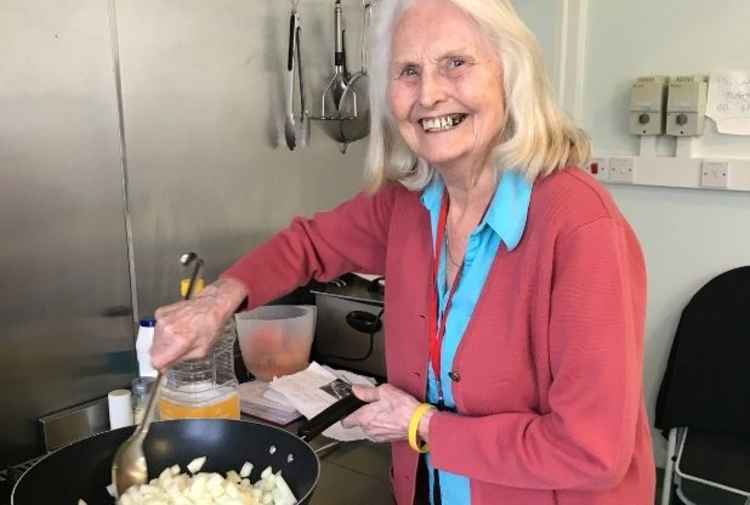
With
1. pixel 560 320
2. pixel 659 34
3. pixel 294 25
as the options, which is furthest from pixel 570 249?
pixel 659 34

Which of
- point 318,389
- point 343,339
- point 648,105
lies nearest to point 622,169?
point 648,105

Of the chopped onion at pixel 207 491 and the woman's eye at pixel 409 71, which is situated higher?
the woman's eye at pixel 409 71

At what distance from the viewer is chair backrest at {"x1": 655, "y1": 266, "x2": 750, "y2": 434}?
2.13m

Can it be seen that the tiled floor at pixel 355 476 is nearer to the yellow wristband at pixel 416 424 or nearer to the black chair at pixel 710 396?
the yellow wristband at pixel 416 424

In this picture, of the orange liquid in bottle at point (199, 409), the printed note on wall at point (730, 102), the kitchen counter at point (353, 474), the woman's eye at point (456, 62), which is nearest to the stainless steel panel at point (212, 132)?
the orange liquid in bottle at point (199, 409)

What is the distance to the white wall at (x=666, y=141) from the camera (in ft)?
7.30

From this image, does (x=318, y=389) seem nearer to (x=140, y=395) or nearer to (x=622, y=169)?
(x=140, y=395)

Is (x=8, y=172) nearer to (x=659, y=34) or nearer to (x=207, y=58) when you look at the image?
(x=207, y=58)

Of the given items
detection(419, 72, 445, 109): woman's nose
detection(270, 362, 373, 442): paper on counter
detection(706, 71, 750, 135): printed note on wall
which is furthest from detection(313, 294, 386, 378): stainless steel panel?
detection(706, 71, 750, 135): printed note on wall

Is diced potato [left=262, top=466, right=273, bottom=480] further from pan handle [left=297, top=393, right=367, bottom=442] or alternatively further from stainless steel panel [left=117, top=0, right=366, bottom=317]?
stainless steel panel [left=117, top=0, right=366, bottom=317]

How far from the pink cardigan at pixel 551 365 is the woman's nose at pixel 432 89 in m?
0.18

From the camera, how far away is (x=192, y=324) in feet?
3.46

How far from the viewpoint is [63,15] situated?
50.3 inches

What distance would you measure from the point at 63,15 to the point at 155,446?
758mm
